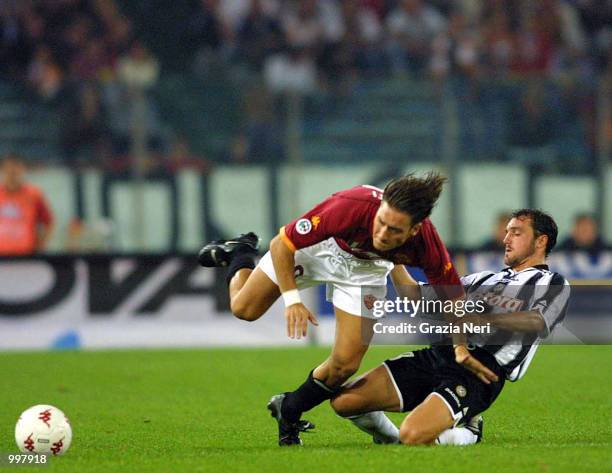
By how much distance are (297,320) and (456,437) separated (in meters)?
1.17

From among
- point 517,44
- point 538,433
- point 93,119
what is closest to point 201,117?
point 93,119

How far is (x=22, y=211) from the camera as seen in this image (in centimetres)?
1358

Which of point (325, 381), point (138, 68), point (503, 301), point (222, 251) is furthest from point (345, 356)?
point (138, 68)

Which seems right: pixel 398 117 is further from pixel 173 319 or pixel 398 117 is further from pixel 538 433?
pixel 538 433

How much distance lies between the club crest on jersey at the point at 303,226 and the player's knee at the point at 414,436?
46.0 inches

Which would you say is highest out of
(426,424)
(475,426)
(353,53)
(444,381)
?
(353,53)

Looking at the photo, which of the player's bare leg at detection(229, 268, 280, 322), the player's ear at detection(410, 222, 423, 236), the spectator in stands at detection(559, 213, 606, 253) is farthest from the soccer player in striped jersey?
the spectator in stands at detection(559, 213, 606, 253)

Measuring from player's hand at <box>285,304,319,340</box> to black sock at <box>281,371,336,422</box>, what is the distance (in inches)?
23.3

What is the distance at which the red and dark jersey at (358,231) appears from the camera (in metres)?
6.34

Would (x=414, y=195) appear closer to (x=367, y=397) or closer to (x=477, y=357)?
(x=477, y=357)

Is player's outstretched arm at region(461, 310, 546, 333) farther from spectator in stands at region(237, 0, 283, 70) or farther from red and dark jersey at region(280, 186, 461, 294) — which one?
spectator in stands at region(237, 0, 283, 70)

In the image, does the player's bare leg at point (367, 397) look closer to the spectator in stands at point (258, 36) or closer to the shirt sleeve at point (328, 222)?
the shirt sleeve at point (328, 222)

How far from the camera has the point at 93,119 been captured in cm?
1412

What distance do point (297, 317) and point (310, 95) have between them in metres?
8.32
